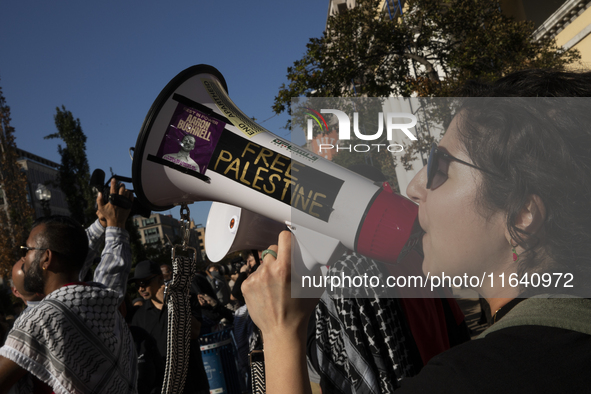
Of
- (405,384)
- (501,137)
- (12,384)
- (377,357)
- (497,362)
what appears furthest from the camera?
(12,384)

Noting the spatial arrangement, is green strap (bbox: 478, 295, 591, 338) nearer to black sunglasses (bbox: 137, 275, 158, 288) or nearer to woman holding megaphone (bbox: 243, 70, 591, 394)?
woman holding megaphone (bbox: 243, 70, 591, 394)

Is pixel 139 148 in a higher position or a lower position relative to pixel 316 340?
higher

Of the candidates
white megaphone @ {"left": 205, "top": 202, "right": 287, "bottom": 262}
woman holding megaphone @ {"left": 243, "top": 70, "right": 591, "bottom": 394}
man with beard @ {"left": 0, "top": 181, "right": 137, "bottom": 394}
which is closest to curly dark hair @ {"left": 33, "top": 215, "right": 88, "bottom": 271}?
man with beard @ {"left": 0, "top": 181, "right": 137, "bottom": 394}

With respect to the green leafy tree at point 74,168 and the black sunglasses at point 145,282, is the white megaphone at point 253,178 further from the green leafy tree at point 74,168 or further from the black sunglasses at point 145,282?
the green leafy tree at point 74,168

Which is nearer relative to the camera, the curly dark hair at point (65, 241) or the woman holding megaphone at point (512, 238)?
the woman holding megaphone at point (512, 238)

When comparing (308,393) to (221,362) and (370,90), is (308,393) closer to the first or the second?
(221,362)

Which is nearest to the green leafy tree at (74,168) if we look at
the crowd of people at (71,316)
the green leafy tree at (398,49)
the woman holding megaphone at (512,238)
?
the green leafy tree at (398,49)

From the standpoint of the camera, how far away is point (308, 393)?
1.16 m

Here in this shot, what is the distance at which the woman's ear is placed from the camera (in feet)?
3.18

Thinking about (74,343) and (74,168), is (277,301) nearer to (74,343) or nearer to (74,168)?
(74,343)

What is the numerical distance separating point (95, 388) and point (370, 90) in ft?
27.3

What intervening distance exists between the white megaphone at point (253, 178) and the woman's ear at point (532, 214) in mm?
521

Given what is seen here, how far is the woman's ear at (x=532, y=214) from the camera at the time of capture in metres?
0.97

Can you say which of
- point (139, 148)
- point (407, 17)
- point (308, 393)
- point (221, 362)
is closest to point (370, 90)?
point (407, 17)
